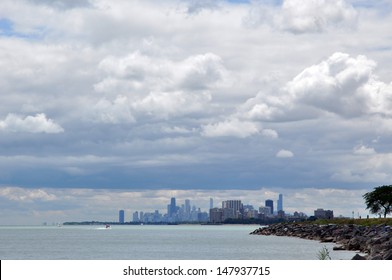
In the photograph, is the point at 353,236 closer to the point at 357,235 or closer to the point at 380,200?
the point at 357,235

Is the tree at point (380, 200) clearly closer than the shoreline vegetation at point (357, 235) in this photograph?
No

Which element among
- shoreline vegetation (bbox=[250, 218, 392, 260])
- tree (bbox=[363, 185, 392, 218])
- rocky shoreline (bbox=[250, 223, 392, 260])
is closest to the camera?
rocky shoreline (bbox=[250, 223, 392, 260])

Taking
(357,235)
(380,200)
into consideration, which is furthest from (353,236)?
(380,200)

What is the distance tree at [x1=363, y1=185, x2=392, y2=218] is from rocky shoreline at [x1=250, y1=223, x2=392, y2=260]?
67.1 feet

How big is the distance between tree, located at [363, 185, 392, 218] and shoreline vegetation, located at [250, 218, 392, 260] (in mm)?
20455

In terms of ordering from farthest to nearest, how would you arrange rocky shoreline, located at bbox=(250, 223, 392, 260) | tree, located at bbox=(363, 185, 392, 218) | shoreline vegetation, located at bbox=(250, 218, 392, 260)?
tree, located at bbox=(363, 185, 392, 218)
shoreline vegetation, located at bbox=(250, 218, 392, 260)
rocky shoreline, located at bbox=(250, 223, 392, 260)

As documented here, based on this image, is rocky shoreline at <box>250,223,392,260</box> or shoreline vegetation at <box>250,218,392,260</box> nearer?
rocky shoreline at <box>250,223,392,260</box>

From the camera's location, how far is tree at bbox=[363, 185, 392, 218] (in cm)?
16062

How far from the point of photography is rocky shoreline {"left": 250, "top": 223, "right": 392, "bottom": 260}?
177ft

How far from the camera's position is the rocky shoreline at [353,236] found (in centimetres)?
5396

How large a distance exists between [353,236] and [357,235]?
248 cm
